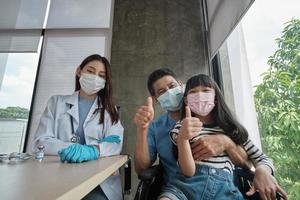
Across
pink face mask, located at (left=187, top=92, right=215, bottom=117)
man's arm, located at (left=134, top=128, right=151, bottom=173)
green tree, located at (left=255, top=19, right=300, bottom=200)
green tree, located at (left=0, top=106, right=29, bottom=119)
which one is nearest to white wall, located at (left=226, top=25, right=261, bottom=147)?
green tree, located at (left=255, top=19, right=300, bottom=200)

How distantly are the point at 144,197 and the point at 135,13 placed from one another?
81.8 inches

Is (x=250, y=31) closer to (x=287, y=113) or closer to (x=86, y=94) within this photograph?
(x=287, y=113)

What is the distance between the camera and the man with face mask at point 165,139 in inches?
33.1

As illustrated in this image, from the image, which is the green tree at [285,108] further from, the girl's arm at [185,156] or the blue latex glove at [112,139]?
the blue latex glove at [112,139]

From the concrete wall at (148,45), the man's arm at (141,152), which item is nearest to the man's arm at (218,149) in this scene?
the man's arm at (141,152)

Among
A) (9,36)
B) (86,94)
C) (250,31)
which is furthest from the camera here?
(9,36)

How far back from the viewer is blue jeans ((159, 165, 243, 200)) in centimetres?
74

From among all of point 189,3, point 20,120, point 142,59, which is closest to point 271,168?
point 142,59

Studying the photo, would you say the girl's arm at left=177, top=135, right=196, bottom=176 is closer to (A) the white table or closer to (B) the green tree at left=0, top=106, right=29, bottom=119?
(A) the white table

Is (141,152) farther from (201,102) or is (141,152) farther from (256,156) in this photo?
(256,156)

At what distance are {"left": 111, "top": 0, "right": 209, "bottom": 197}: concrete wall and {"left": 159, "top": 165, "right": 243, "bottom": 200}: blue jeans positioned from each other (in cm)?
108

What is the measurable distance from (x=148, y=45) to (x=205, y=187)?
1666 mm

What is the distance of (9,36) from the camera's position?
211 centimetres

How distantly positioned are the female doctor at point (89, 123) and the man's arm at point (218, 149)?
1.38 feet
